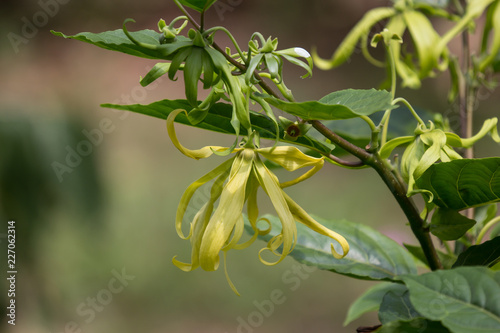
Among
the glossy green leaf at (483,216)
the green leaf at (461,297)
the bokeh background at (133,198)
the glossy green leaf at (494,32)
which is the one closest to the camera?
the green leaf at (461,297)

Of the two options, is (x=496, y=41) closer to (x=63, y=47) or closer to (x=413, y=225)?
(x=413, y=225)

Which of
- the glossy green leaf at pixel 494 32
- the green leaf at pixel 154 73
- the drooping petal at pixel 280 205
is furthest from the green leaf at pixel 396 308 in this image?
the glossy green leaf at pixel 494 32

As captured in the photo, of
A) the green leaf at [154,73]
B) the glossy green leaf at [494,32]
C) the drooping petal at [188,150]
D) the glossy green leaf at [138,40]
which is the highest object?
the glossy green leaf at [494,32]

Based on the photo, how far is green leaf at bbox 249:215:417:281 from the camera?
0.50 meters

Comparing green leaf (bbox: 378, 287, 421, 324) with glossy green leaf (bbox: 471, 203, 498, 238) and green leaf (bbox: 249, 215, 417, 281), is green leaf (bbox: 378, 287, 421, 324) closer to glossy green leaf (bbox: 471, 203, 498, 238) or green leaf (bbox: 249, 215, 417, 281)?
green leaf (bbox: 249, 215, 417, 281)

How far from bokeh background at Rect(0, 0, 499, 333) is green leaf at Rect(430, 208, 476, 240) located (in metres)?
1.28

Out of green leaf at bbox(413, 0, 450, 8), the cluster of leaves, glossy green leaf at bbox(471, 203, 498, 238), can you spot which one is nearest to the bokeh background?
green leaf at bbox(413, 0, 450, 8)

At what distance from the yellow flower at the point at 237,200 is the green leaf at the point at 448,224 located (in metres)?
0.11

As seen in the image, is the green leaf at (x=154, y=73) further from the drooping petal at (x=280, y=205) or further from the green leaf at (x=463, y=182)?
the green leaf at (x=463, y=182)

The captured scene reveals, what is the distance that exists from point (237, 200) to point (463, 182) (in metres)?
0.18

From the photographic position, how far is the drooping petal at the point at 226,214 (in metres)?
0.32

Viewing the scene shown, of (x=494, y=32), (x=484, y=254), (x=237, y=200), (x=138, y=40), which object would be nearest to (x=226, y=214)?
(x=237, y=200)

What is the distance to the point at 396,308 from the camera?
1.33ft

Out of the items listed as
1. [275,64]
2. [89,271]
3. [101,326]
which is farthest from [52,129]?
[275,64]
